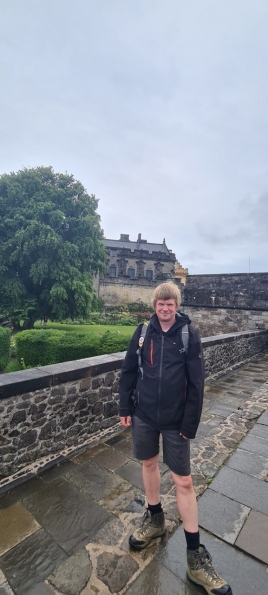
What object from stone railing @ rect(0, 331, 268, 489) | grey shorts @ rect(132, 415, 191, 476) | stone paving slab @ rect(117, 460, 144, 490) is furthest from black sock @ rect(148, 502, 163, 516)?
stone railing @ rect(0, 331, 268, 489)

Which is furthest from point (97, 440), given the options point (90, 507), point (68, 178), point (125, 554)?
point (68, 178)

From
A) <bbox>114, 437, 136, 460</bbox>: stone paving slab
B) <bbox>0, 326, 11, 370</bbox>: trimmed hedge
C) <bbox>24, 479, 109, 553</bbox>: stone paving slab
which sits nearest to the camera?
<bbox>24, 479, 109, 553</bbox>: stone paving slab

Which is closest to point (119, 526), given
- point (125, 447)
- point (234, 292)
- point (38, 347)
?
point (125, 447)

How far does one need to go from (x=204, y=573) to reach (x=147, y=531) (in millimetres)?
504

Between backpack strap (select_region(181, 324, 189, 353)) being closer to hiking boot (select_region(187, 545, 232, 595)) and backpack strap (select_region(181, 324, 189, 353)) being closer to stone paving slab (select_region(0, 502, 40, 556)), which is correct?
hiking boot (select_region(187, 545, 232, 595))

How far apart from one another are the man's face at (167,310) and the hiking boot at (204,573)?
166 centimetres

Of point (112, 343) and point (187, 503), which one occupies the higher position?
point (112, 343)

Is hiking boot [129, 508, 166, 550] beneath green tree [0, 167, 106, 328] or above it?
→ beneath

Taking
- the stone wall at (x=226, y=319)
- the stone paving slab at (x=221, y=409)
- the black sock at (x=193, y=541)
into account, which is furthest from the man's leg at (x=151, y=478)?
the stone wall at (x=226, y=319)

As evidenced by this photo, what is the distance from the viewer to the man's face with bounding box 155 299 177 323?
77.8 inches

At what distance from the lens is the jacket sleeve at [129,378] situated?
2139 mm

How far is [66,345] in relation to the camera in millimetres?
7391

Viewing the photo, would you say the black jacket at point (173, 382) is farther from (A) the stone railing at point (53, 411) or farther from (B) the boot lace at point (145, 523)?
(A) the stone railing at point (53, 411)

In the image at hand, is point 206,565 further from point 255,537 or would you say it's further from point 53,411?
point 53,411
